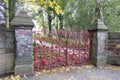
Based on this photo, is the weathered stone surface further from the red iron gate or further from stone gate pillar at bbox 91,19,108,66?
the red iron gate

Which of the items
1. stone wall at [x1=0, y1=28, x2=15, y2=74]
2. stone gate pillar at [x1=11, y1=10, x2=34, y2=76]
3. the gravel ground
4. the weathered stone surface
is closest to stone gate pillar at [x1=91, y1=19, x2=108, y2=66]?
the weathered stone surface

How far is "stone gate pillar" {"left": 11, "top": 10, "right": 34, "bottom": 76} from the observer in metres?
6.17

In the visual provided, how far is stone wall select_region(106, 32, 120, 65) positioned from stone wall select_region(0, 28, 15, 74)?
4379 mm

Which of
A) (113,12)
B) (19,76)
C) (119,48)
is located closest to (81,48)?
(119,48)

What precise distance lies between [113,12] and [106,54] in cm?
822

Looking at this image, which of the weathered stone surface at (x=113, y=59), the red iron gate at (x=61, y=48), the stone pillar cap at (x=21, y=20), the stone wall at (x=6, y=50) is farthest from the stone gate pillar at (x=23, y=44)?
the weathered stone surface at (x=113, y=59)

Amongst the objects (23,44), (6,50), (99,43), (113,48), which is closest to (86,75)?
(99,43)

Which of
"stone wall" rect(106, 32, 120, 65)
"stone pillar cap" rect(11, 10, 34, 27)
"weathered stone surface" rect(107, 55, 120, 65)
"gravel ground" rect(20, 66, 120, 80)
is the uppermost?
"stone pillar cap" rect(11, 10, 34, 27)

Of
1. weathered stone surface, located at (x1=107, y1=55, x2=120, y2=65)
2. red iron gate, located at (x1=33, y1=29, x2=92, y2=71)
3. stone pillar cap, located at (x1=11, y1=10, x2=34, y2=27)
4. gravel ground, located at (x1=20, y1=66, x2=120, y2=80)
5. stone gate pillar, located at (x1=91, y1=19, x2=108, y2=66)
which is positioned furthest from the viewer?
weathered stone surface, located at (x1=107, y1=55, x2=120, y2=65)

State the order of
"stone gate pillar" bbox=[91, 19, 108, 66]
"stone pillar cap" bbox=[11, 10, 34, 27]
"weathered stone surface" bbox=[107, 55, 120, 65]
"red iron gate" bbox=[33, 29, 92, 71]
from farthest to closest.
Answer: "weathered stone surface" bbox=[107, 55, 120, 65], "stone gate pillar" bbox=[91, 19, 108, 66], "red iron gate" bbox=[33, 29, 92, 71], "stone pillar cap" bbox=[11, 10, 34, 27]

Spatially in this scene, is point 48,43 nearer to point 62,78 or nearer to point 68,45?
point 68,45

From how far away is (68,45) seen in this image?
7.74 metres

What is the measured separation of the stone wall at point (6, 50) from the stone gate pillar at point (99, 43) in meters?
Result: 3.65

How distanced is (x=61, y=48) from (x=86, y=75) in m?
1.57
